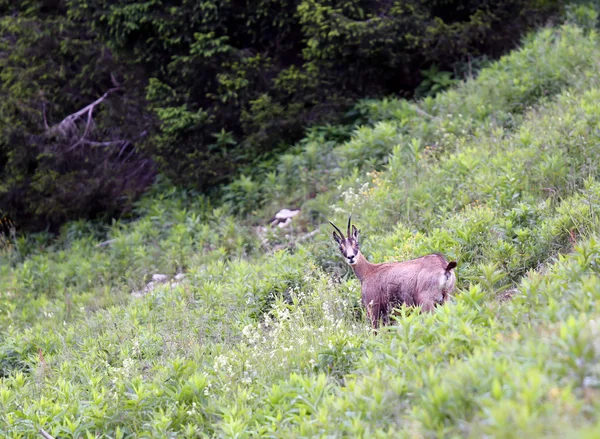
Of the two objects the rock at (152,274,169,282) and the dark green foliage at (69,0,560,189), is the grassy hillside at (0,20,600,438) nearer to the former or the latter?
the rock at (152,274,169,282)

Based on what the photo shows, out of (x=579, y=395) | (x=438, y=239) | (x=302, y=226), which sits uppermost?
(x=579, y=395)

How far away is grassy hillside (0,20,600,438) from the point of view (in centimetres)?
427

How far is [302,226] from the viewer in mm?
11477

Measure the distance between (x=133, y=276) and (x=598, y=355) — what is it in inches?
362

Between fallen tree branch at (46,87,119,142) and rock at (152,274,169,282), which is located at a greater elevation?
fallen tree branch at (46,87,119,142)

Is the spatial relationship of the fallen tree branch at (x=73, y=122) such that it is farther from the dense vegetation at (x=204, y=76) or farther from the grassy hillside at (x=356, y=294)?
the grassy hillside at (x=356, y=294)

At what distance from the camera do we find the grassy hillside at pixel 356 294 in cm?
427

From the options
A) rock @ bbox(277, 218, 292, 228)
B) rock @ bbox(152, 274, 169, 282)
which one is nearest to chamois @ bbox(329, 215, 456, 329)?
rock @ bbox(277, 218, 292, 228)

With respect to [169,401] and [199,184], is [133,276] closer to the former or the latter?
[199,184]

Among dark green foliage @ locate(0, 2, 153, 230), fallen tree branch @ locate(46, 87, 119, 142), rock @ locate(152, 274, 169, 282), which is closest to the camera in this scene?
rock @ locate(152, 274, 169, 282)

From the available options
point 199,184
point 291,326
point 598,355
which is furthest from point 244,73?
point 598,355

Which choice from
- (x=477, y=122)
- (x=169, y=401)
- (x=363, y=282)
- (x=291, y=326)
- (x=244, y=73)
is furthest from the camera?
(x=244, y=73)

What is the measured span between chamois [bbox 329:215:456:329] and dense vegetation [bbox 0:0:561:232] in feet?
A: 20.4

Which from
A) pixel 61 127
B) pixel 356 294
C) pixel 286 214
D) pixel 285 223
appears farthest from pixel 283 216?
pixel 61 127
